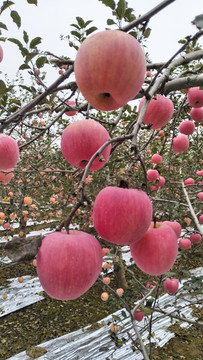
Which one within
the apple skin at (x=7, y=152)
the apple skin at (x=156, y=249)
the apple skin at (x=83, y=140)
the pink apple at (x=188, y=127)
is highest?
the pink apple at (x=188, y=127)

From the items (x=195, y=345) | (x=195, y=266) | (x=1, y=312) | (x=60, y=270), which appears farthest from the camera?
(x=195, y=266)

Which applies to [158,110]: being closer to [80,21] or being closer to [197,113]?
[197,113]

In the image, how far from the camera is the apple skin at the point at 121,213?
0.57 meters

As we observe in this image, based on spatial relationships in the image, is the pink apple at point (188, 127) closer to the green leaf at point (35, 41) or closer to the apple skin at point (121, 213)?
the green leaf at point (35, 41)

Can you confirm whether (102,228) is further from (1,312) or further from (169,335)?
(1,312)

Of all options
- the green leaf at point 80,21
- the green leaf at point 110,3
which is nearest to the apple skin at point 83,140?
the green leaf at point 110,3

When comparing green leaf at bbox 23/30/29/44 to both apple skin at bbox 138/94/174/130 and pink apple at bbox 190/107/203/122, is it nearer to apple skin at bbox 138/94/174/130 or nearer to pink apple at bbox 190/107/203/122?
apple skin at bbox 138/94/174/130

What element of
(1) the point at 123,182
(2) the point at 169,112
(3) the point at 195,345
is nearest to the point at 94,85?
(1) the point at 123,182

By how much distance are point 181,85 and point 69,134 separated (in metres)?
0.60

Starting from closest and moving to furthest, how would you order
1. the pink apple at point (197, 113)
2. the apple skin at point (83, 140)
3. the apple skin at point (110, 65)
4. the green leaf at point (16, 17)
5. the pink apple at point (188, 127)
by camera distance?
the apple skin at point (110, 65) < the apple skin at point (83, 140) < the green leaf at point (16, 17) < the pink apple at point (197, 113) < the pink apple at point (188, 127)

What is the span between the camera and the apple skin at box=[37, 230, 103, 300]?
53 cm

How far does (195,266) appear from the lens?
4.97 meters

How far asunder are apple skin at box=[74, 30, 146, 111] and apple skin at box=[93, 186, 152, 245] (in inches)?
8.9

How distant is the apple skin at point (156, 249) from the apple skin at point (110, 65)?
0.39 m
